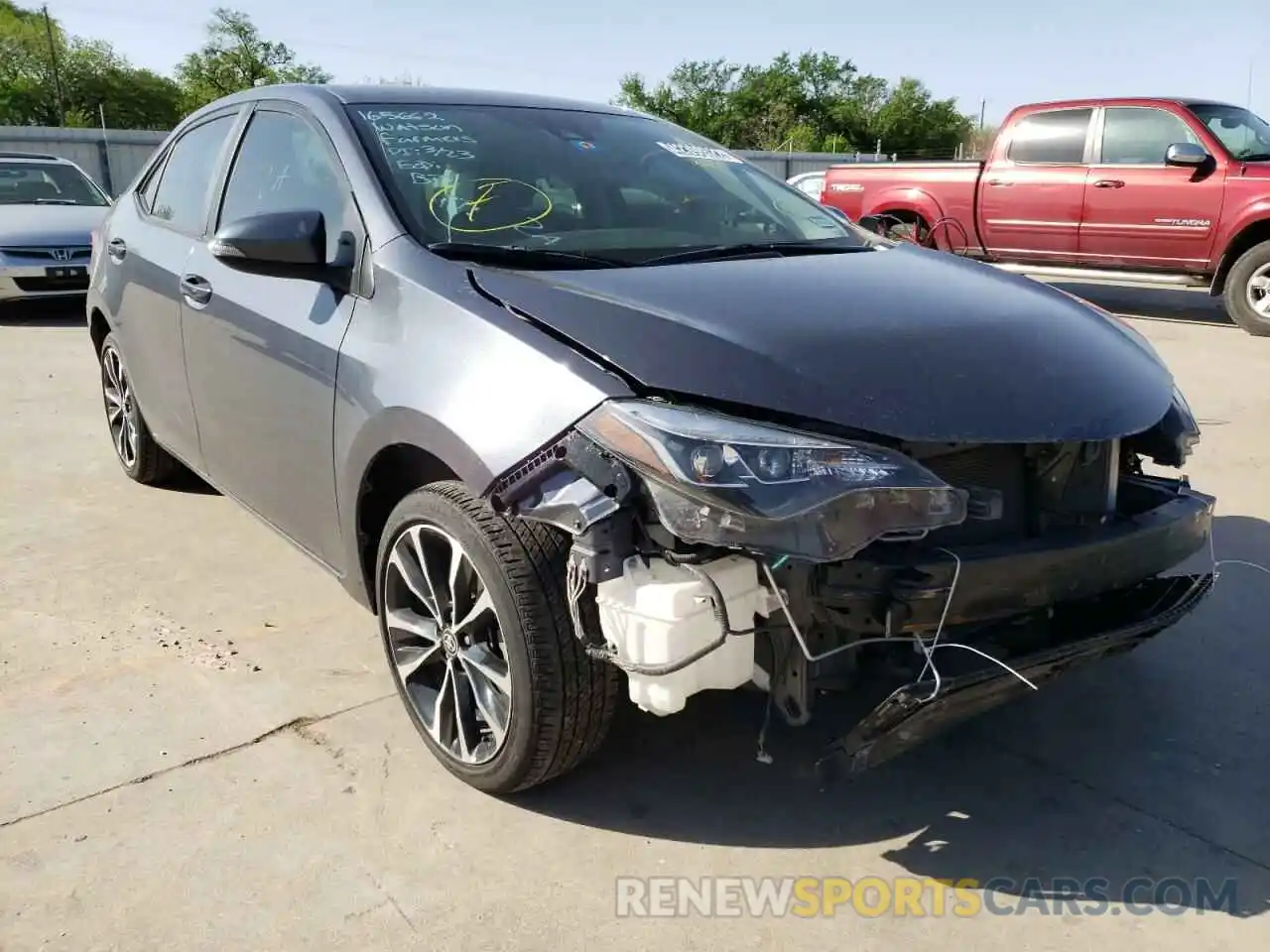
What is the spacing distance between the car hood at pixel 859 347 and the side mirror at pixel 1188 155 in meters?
7.46

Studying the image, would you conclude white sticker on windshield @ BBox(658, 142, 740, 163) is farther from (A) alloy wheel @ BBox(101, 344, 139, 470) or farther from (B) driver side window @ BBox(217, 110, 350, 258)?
(A) alloy wheel @ BBox(101, 344, 139, 470)

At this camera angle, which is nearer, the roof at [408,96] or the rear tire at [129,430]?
the roof at [408,96]

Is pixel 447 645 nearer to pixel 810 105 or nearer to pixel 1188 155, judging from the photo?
pixel 1188 155

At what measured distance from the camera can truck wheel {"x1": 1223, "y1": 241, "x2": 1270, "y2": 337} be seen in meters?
8.86

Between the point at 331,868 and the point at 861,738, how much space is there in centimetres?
120

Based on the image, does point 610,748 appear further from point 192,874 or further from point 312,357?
point 312,357

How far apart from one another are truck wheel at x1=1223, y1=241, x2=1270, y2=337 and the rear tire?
8.31m

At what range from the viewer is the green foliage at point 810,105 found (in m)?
77.2

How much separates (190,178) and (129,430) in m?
1.46

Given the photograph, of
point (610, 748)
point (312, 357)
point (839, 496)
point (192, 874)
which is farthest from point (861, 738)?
point (312, 357)

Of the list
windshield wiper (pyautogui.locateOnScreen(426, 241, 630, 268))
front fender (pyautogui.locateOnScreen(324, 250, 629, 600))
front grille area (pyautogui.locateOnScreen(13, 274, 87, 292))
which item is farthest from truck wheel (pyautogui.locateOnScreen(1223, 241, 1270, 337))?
front grille area (pyautogui.locateOnScreen(13, 274, 87, 292))

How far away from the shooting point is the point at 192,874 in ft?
7.87

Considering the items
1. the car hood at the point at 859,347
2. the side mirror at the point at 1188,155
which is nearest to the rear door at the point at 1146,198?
the side mirror at the point at 1188,155

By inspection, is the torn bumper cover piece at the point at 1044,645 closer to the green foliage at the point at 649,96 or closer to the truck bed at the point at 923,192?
the truck bed at the point at 923,192
